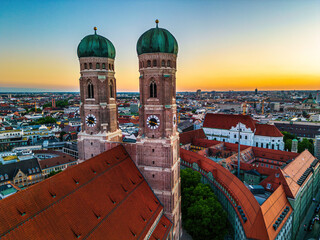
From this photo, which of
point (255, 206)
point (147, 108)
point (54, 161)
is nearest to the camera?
point (147, 108)

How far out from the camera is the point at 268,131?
3971 inches

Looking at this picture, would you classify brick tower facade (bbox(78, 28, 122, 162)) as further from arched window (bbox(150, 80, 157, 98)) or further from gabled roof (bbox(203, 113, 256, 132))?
gabled roof (bbox(203, 113, 256, 132))

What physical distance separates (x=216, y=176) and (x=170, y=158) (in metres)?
26.1

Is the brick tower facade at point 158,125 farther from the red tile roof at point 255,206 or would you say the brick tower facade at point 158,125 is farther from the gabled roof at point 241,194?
the red tile roof at point 255,206

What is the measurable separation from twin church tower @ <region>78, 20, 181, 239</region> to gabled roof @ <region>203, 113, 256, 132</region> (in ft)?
247

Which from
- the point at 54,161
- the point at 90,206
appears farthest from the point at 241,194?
the point at 54,161

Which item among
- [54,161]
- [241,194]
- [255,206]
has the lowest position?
[54,161]

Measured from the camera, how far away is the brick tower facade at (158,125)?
118 ft

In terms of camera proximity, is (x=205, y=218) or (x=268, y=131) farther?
(x=268, y=131)

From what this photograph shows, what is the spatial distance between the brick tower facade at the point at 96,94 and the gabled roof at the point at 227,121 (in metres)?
80.4

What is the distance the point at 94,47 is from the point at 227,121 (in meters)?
88.1

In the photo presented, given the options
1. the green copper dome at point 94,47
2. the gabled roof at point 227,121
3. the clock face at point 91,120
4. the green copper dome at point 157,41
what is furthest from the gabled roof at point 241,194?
the gabled roof at point 227,121

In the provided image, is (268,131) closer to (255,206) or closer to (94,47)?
(255,206)

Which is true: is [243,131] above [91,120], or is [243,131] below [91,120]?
below
